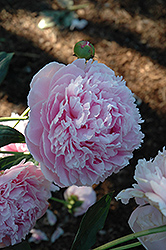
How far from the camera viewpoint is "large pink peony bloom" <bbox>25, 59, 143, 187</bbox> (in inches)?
18.9

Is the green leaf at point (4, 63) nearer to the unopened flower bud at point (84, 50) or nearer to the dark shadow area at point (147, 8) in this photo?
the unopened flower bud at point (84, 50)

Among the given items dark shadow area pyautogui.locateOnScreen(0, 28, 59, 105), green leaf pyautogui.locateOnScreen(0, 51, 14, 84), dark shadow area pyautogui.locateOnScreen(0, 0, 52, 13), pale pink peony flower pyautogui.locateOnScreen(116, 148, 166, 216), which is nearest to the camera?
pale pink peony flower pyautogui.locateOnScreen(116, 148, 166, 216)

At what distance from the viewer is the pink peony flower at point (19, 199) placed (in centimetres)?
56

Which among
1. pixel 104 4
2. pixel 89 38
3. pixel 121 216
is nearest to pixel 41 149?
pixel 121 216

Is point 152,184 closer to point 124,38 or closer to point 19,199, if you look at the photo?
point 19,199

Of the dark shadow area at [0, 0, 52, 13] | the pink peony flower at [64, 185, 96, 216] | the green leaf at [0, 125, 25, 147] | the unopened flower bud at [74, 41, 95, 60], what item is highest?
the unopened flower bud at [74, 41, 95, 60]

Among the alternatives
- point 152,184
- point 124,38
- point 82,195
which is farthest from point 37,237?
point 124,38

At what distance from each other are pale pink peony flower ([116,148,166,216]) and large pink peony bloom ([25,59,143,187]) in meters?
0.07

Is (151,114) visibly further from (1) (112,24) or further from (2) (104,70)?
(2) (104,70)

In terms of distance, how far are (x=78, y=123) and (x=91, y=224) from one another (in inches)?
7.7

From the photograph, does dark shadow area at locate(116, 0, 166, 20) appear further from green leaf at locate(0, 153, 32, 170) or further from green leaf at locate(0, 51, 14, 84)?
green leaf at locate(0, 153, 32, 170)

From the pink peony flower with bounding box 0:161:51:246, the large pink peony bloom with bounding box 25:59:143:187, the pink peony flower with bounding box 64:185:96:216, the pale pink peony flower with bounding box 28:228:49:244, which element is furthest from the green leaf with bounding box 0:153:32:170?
the pale pink peony flower with bounding box 28:228:49:244

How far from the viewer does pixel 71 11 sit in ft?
5.26

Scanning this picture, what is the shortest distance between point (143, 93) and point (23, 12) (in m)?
0.75
